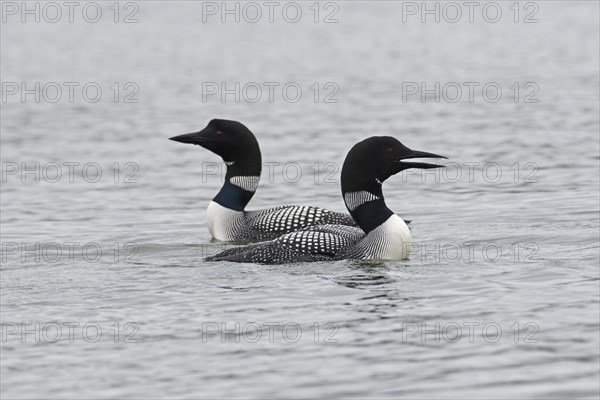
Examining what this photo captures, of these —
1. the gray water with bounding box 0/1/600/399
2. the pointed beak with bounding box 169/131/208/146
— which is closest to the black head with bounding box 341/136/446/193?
the gray water with bounding box 0/1/600/399

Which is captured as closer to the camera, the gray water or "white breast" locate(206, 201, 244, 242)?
the gray water

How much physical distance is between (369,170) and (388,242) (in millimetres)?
552

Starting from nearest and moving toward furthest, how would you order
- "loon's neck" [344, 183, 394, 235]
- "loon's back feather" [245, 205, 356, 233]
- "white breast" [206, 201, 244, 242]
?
"loon's neck" [344, 183, 394, 235]
"loon's back feather" [245, 205, 356, 233]
"white breast" [206, 201, 244, 242]

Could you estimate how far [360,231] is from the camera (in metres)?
9.46

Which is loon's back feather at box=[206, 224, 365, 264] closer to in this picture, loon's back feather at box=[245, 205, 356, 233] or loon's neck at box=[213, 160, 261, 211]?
loon's back feather at box=[245, 205, 356, 233]

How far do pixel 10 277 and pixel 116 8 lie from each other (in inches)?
1196

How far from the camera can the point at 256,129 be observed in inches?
675

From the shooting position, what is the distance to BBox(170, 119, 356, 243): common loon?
33.6 feet

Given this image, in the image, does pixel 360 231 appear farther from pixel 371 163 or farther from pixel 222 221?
pixel 222 221

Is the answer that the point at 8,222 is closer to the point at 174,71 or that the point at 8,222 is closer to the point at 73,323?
→ the point at 73,323

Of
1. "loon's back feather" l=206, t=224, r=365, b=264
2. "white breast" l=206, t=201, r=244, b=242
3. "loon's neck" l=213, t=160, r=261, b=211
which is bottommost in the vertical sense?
"loon's back feather" l=206, t=224, r=365, b=264

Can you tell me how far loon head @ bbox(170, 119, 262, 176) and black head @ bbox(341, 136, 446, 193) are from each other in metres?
1.77

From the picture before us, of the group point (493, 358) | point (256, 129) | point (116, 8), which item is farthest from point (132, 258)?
point (116, 8)

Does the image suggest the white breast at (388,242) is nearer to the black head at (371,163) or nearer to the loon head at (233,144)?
the black head at (371,163)
